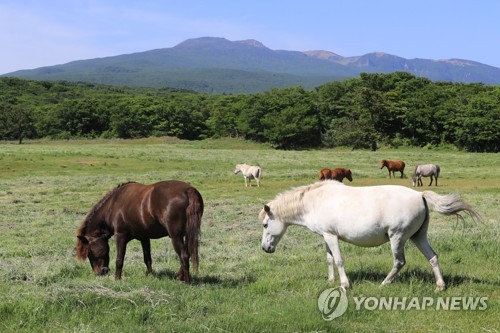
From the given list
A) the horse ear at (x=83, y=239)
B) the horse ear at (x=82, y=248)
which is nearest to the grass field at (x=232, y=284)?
the horse ear at (x=82, y=248)

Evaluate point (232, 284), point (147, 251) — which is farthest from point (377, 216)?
point (147, 251)

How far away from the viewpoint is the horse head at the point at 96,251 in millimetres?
8305

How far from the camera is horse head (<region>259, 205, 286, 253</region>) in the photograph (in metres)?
8.41

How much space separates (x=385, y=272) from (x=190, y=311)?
381 centimetres

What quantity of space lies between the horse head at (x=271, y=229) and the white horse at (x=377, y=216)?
2.13 ft

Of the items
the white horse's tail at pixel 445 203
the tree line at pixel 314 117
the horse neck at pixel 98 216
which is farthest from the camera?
the tree line at pixel 314 117

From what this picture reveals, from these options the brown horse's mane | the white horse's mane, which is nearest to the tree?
the brown horse's mane

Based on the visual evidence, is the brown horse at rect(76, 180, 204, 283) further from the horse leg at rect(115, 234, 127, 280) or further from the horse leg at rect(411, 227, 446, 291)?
the horse leg at rect(411, 227, 446, 291)

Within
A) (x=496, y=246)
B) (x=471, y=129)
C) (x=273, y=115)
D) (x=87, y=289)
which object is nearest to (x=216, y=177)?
(x=496, y=246)

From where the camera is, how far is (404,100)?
81.6 m

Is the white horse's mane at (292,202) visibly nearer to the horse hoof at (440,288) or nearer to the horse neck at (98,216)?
the horse hoof at (440,288)

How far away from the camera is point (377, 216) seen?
714 centimetres

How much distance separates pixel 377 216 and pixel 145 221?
12.0 feet

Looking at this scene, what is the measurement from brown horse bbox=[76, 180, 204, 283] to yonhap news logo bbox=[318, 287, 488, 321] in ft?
7.32
